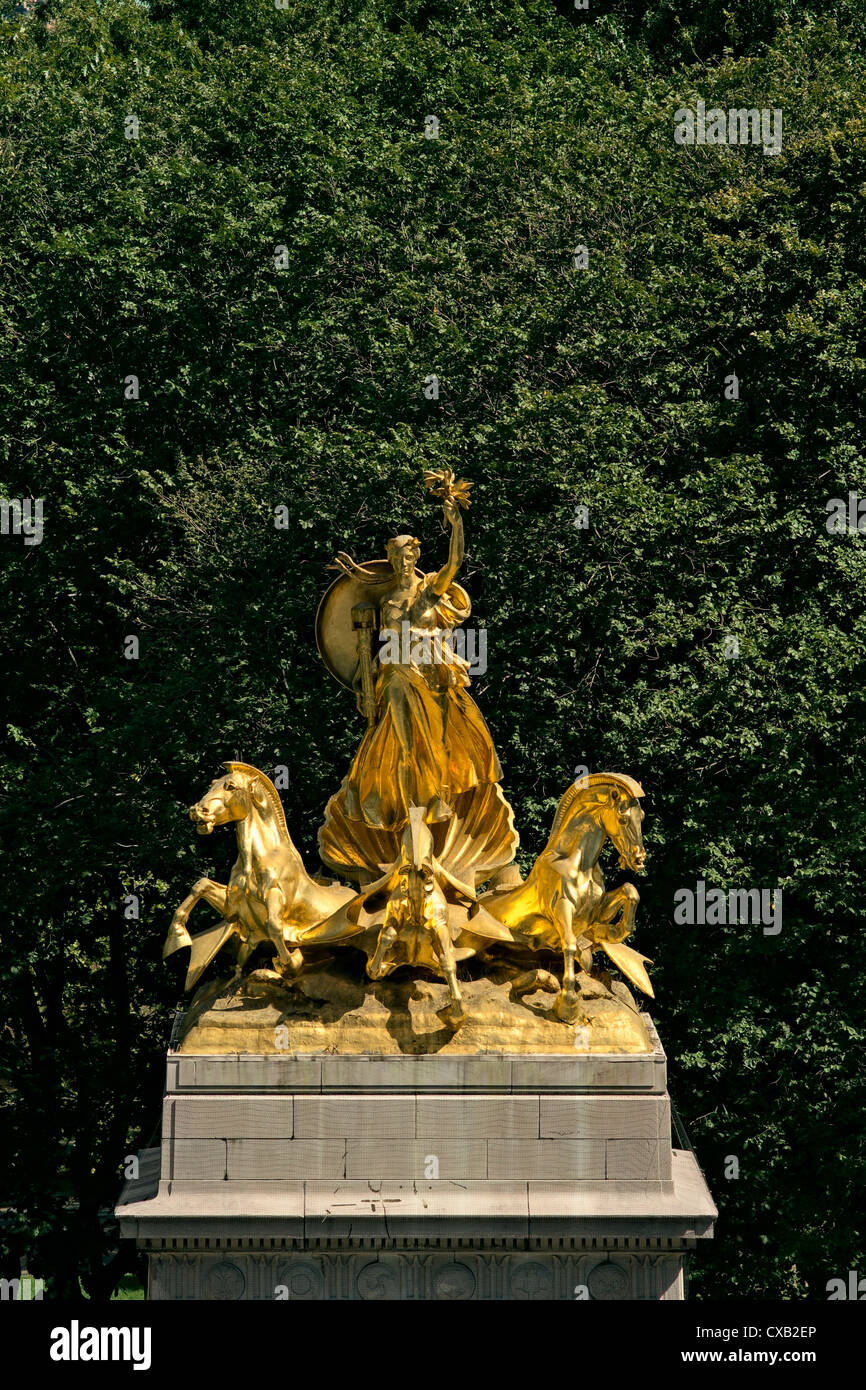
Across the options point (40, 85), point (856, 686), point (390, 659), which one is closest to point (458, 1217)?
point (390, 659)

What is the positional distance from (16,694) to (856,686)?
9.21 m

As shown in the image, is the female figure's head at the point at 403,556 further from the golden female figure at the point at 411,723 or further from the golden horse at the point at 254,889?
the golden horse at the point at 254,889

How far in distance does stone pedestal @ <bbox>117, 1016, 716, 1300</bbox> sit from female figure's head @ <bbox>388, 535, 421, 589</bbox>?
12.1 feet

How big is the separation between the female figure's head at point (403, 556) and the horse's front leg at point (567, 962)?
9.02ft

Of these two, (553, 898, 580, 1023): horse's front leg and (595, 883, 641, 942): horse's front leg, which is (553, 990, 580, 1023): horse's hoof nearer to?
(553, 898, 580, 1023): horse's front leg

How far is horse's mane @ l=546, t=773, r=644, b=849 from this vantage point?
17453 millimetres

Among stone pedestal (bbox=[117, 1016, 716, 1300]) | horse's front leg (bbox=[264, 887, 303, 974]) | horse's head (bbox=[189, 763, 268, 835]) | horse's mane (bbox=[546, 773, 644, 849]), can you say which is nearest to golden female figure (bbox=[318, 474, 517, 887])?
horse's mane (bbox=[546, 773, 644, 849])

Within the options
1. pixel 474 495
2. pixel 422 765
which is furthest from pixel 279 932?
pixel 474 495

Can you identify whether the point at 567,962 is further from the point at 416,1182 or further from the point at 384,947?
the point at 416,1182

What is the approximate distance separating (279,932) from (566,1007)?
220 centimetres

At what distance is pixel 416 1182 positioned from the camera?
1667 cm

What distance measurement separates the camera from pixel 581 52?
93.3 feet
